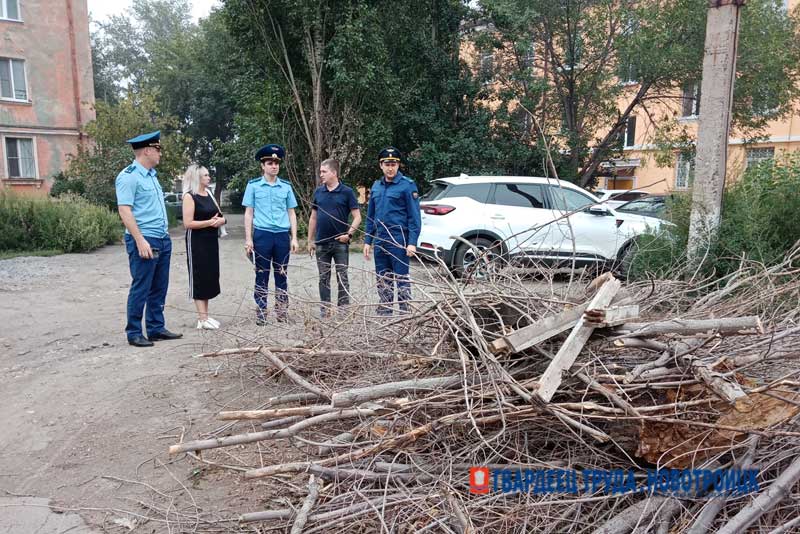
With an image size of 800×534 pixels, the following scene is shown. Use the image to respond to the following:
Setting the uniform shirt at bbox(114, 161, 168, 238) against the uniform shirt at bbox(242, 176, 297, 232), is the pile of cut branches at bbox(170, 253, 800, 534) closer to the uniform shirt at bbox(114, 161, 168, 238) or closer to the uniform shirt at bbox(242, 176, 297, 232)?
the uniform shirt at bbox(114, 161, 168, 238)

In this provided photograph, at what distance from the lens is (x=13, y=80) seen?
21.6 m

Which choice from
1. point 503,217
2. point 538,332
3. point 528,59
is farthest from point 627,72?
point 538,332

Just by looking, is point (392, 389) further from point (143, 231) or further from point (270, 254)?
point (143, 231)

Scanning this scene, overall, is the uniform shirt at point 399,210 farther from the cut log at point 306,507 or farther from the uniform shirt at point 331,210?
the cut log at point 306,507

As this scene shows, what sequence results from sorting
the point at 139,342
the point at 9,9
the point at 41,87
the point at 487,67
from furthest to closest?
the point at 41,87 < the point at 9,9 < the point at 487,67 < the point at 139,342

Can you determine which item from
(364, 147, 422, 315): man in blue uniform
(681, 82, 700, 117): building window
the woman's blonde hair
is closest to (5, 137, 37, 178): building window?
the woman's blonde hair

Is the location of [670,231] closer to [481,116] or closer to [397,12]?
[481,116]

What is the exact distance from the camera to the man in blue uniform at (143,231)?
16.5 feet

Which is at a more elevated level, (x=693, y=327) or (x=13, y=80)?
(x=13, y=80)

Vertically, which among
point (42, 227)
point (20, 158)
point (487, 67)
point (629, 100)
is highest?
point (487, 67)

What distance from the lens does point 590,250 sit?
9.00 m

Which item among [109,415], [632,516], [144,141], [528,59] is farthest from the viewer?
[528,59]

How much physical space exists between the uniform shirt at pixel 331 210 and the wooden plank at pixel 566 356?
340 centimetres

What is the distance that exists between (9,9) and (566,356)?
2604 cm
